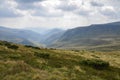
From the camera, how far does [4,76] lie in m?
19.4

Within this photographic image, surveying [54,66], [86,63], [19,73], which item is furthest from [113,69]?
[19,73]

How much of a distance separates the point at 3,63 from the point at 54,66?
4863 mm

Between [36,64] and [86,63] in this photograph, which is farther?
[86,63]

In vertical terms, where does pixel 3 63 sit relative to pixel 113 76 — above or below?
above

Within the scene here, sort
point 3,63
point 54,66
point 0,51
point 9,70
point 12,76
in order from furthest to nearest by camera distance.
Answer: point 0,51 → point 54,66 → point 3,63 → point 9,70 → point 12,76

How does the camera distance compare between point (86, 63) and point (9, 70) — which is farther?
point (86, 63)

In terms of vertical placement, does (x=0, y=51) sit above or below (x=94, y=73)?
above

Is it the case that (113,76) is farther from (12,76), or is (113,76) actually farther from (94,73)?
(12,76)

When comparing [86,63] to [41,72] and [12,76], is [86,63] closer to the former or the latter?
[41,72]

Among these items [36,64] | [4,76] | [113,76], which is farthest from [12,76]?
[113,76]

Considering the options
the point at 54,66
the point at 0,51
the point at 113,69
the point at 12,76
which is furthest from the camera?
the point at 0,51

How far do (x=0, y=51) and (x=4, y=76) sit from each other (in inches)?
379

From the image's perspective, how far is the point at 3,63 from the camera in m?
22.4

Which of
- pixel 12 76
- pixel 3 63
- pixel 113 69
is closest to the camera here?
pixel 12 76
